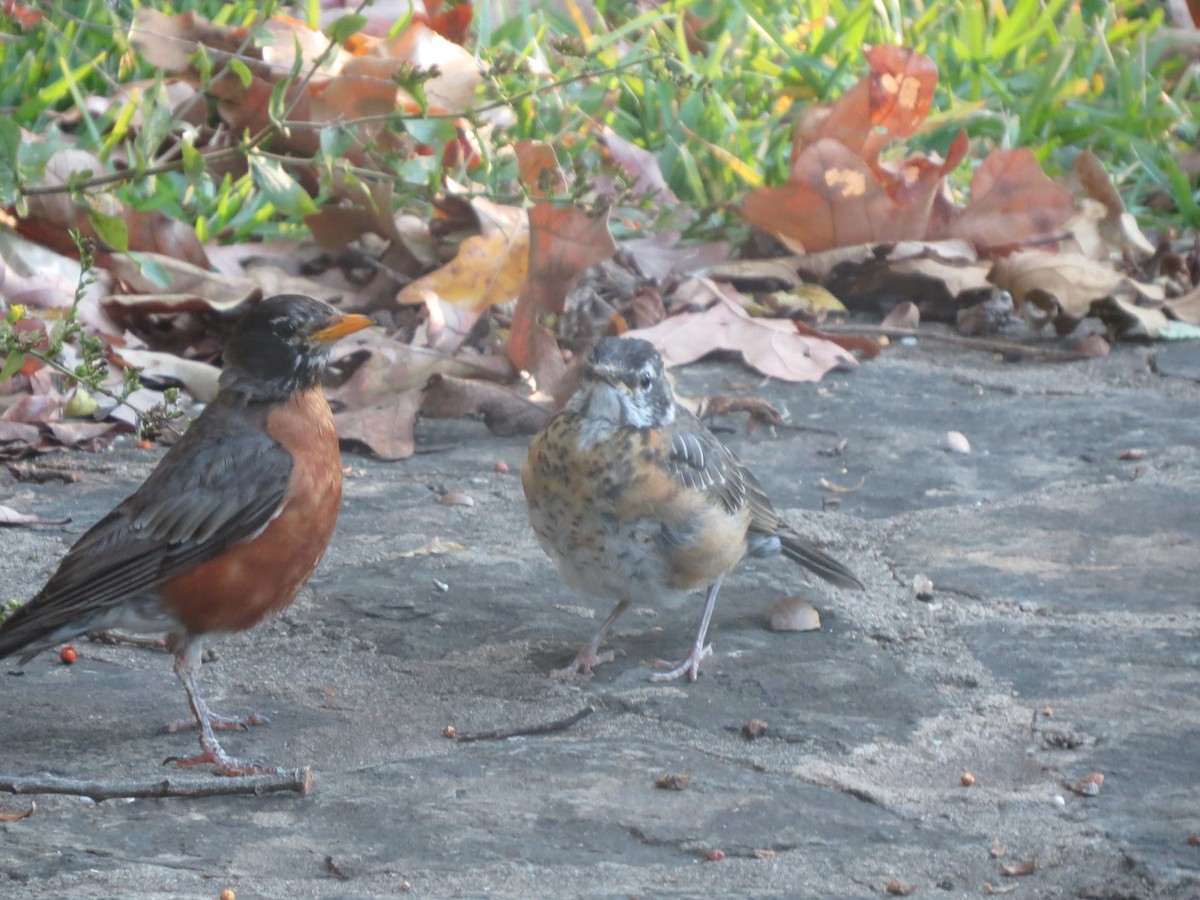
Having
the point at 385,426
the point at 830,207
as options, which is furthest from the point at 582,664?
the point at 830,207

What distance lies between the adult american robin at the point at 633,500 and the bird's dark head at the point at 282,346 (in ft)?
1.93

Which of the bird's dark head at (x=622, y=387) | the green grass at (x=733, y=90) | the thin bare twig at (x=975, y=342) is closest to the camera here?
the bird's dark head at (x=622, y=387)

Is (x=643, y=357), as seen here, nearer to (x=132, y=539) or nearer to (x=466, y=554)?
(x=466, y=554)

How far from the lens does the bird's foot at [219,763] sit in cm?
312

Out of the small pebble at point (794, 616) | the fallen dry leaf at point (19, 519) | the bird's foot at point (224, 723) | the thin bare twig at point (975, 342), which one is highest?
the bird's foot at point (224, 723)

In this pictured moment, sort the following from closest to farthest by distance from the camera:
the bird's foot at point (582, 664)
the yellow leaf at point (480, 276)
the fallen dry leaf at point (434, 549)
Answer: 1. the bird's foot at point (582, 664)
2. the fallen dry leaf at point (434, 549)
3. the yellow leaf at point (480, 276)

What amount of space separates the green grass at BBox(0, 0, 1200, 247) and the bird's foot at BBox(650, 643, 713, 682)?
7.50ft

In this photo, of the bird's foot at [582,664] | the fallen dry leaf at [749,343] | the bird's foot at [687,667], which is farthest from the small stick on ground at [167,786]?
the fallen dry leaf at [749,343]

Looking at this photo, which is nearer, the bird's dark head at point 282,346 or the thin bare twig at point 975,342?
the bird's dark head at point 282,346

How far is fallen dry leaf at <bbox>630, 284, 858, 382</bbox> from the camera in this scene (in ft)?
18.6

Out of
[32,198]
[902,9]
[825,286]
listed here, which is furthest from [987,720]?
[902,9]

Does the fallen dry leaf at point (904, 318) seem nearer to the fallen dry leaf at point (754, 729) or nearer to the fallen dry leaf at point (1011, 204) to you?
the fallen dry leaf at point (1011, 204)

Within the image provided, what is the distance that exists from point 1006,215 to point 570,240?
2051 millimetres

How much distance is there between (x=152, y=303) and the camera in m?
5.54
